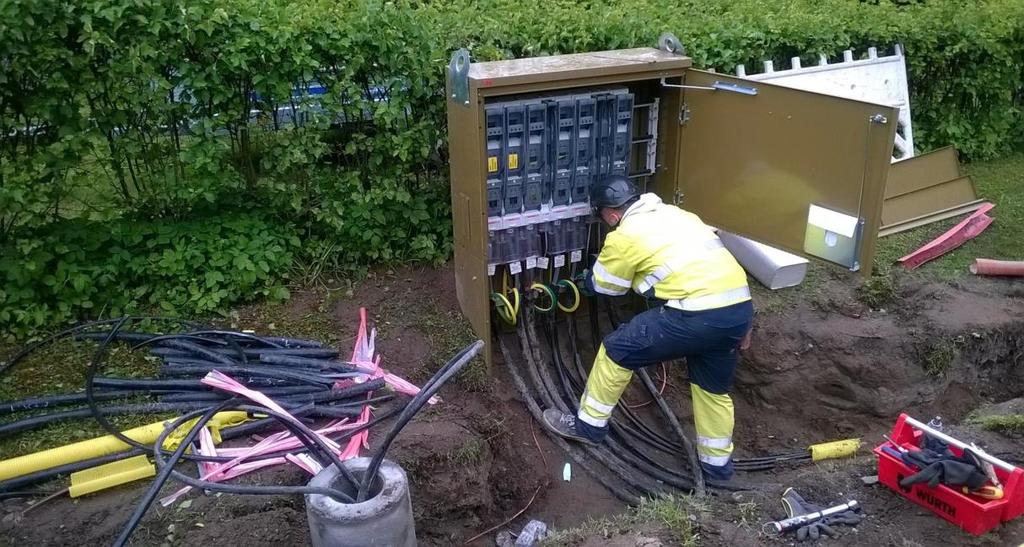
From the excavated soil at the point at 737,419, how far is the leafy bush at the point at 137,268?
0.97 ft

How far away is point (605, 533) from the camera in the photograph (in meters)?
3.86

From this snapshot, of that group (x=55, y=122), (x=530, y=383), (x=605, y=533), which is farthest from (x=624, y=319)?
(x=55, y=122)

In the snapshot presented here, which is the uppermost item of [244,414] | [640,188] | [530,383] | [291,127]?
Result: [291,127]

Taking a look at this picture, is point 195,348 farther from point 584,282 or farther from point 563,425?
point 584,282

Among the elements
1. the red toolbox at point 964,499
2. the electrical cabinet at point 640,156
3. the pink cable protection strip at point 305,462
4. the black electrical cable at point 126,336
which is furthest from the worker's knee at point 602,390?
the black electrical cable at point 126,336

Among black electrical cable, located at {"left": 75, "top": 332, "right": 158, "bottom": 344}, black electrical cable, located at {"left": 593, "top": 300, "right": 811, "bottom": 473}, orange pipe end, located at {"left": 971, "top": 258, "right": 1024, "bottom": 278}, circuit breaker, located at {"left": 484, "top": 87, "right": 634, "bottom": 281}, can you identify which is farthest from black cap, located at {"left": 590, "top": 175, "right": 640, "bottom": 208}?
orange pipe end, located at {"left": 971, "top": 258, "right": 1024, "bottom": 278}

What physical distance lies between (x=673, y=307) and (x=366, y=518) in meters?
2.18

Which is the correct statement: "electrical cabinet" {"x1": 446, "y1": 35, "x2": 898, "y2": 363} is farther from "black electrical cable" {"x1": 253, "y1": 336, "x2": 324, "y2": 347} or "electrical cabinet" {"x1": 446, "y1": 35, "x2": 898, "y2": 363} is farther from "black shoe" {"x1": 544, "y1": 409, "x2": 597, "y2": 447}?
"black electrical cable" {"x1": 253, "y1": 336, "x2": 324, "y2": 347}

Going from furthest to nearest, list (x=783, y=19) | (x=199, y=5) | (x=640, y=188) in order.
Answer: (x=783, y=19), (x=640, y=188), (x=199, y=5)

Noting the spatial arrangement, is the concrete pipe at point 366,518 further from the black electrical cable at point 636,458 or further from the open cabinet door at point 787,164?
the open cabinet door at point 787,164

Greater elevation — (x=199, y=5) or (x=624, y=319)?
(x=199, y=5)

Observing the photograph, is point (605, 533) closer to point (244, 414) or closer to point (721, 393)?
point (721, 393)

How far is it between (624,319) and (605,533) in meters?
2.36

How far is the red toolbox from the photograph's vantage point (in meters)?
3.63
